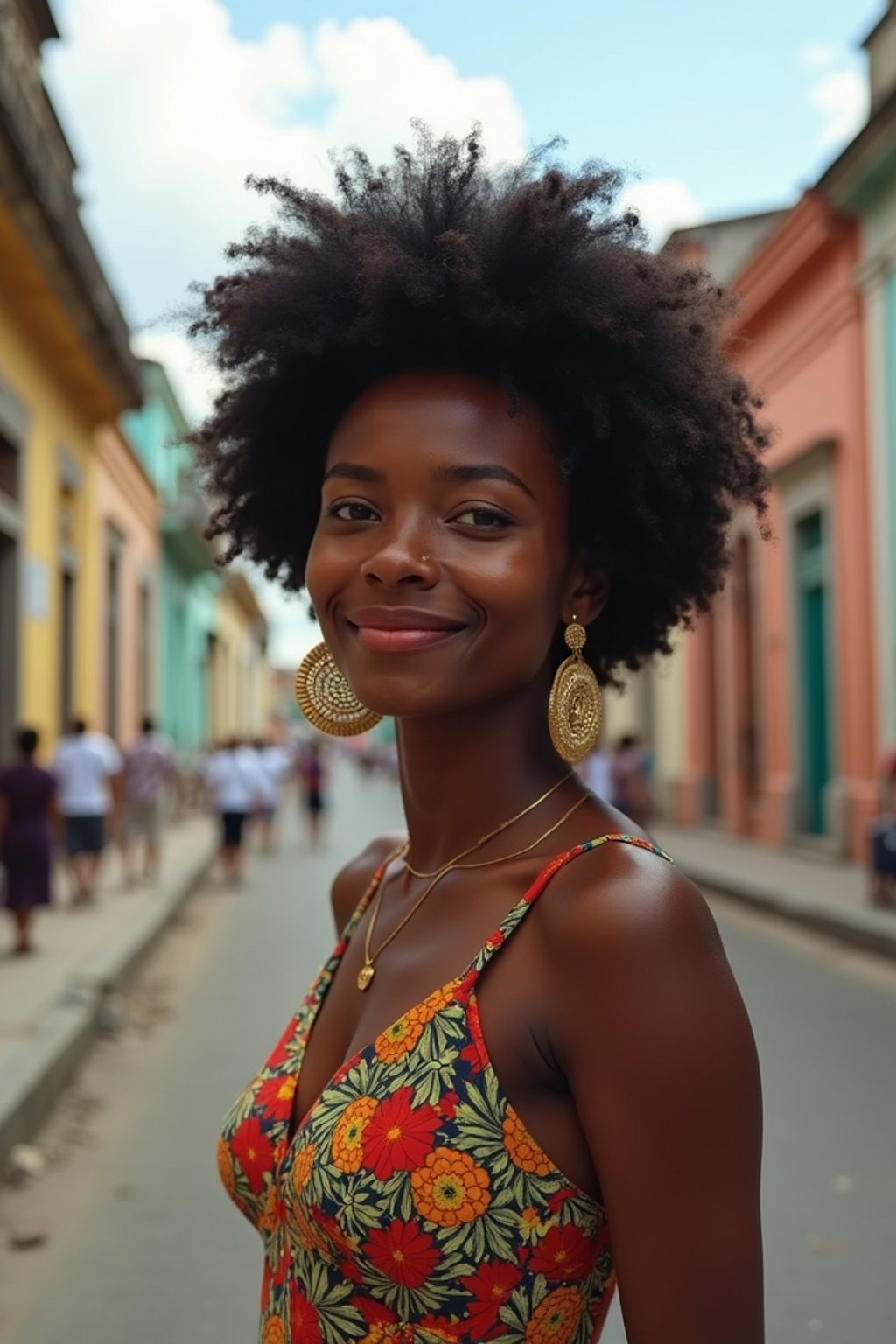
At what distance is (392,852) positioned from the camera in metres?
1.92

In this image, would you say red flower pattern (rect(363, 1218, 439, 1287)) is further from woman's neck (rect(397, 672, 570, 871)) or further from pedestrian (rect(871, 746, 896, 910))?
pedestrian (rect(871, 746, 896, 910))

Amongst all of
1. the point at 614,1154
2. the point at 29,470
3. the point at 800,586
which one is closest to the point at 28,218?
the point at 29,470

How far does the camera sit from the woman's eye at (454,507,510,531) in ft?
4.73

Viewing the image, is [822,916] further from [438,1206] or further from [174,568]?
[174,568]

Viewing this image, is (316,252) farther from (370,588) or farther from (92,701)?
(92,701)

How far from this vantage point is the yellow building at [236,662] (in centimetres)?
3712

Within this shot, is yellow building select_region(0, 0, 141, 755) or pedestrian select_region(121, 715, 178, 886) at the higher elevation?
yellow building select_region(0, 0, 141, 755)

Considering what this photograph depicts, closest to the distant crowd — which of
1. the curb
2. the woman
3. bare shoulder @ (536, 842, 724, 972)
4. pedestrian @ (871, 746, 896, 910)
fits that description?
the curb

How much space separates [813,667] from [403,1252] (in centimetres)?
1572

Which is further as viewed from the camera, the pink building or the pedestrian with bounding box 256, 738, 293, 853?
the pedestrian with bounding box 256, 738, 293, 853

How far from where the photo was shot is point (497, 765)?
1573 millimetres

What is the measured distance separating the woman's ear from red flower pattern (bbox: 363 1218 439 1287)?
2.22ft

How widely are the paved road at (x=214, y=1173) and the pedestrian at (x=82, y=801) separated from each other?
229cm

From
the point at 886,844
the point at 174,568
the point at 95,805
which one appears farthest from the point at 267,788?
the point at 174,568
